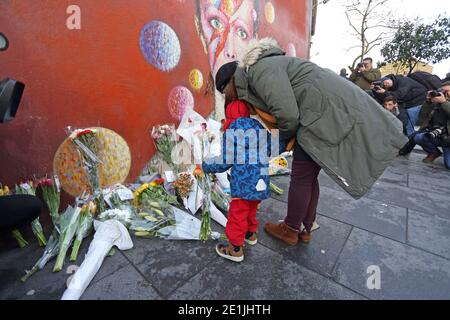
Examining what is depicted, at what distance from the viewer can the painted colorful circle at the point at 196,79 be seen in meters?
3.38

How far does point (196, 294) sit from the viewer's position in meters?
1.51

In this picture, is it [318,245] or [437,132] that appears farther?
[437,132]

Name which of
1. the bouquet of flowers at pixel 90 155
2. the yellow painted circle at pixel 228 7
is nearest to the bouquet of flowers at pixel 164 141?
the bouquet of flowers at pixel 90 155

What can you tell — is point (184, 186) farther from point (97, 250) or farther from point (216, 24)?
point (216, 24)

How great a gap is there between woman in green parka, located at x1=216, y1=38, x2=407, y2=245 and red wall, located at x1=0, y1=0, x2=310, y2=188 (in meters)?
1.44

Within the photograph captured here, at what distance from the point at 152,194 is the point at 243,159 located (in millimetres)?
1241

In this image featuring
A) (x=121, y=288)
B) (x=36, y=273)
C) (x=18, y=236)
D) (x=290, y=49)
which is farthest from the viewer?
(x=290, y=49)

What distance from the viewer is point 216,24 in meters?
3.77

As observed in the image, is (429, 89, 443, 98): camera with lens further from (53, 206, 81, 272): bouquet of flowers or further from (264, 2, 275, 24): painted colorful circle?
(53, 206, 81, 272): bouquet of flowers

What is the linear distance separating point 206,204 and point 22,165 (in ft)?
5.16

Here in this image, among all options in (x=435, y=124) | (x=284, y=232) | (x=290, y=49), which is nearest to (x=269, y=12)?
(x=290, y=49)

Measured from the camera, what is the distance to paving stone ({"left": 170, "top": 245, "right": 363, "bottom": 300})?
4.96 feet

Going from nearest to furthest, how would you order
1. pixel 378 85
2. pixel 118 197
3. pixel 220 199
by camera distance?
pixel 118 197 → pixel 220 199 → pixel 378 85

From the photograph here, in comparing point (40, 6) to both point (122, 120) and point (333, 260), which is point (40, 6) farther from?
point (333, 260)
